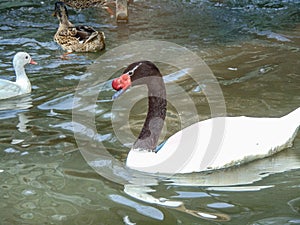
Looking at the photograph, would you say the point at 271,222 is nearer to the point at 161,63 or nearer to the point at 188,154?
the point at 188,154

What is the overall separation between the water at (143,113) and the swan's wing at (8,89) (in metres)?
0.12

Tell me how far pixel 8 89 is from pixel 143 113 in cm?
203

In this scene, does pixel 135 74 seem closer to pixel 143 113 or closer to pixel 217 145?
pixel 217 145

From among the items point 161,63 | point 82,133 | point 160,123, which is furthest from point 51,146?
point 161,63

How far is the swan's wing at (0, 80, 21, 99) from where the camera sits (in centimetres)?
809

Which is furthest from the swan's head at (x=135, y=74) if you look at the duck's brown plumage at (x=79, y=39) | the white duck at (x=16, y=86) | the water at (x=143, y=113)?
the duck's brown plumage at (x=79, y=39)

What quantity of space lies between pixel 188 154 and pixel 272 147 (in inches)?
36.0

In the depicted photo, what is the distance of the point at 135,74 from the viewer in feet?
18.2

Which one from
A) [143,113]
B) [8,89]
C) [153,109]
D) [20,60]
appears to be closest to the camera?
[153,109]

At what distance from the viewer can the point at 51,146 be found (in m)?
6.21

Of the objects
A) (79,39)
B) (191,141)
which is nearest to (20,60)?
(79,39)

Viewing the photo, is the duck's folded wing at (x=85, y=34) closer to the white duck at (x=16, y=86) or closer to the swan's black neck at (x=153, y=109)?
the white duck at (x=16, y=86)

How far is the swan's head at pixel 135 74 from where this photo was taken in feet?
18.0

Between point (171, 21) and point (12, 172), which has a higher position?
point (171, 21)
